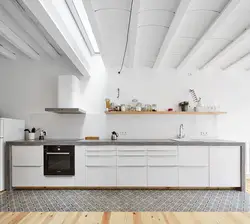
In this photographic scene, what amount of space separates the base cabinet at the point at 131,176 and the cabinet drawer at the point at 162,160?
0.18m

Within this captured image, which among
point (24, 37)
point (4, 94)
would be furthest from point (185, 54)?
point (4, 94)

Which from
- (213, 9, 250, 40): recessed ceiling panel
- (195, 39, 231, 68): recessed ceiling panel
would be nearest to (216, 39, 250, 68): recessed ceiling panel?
(195, 39, 231, 68): recessed ceiling panel

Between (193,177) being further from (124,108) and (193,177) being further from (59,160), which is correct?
Result: (59,160)

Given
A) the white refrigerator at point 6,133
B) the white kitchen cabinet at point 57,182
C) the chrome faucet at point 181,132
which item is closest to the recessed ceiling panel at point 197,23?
the chrome faucet at point 181,132

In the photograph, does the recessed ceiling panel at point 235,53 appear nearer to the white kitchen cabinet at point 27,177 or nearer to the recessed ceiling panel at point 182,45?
the recessed ceiling panel at point 182,45

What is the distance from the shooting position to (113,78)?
5.62 meters

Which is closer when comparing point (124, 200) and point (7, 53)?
point (124, 200)

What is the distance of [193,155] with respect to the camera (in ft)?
15.5

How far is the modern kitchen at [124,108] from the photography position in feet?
10.8

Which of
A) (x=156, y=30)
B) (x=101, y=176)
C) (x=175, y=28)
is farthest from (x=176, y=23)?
(x=101, y=176)

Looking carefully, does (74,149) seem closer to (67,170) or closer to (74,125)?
(67,170)

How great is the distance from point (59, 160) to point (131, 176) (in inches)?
52.1

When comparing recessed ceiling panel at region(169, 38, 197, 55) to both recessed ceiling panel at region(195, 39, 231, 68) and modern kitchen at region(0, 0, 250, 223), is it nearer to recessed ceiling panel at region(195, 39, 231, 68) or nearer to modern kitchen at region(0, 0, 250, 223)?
modern kitchen at region(0, 0, 250, 223)

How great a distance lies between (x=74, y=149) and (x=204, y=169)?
2355mm
